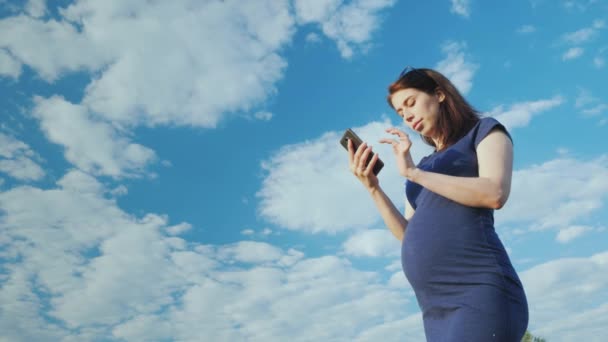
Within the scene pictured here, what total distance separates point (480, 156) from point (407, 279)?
84 cm

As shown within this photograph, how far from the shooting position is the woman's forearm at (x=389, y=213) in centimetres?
365

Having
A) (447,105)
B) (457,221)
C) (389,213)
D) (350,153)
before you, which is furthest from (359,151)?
(457,221)

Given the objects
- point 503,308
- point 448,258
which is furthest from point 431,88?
point 503,308

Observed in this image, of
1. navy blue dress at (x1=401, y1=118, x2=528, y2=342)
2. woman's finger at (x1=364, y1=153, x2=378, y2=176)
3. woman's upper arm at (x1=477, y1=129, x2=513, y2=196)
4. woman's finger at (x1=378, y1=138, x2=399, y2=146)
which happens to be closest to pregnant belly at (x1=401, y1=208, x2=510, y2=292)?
navy blue dress at (x1=401, y1=118, x2=528, y2=342)

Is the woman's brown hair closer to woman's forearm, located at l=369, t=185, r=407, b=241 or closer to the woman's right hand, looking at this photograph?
the woman's right hand

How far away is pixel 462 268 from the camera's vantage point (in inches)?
107

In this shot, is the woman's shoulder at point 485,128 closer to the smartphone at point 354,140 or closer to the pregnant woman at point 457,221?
the pregnant woman at point 457,221

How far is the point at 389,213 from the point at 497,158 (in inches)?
39.5

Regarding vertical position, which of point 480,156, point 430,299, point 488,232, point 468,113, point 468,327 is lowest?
point 468,327

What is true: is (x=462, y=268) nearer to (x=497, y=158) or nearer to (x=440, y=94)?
(x=497, y=158)

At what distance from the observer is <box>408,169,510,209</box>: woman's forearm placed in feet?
8.99

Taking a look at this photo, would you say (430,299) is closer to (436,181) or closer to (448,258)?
(448,258)

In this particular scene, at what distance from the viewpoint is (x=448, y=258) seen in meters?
2.79

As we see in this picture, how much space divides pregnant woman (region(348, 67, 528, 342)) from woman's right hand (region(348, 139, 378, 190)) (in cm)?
31
